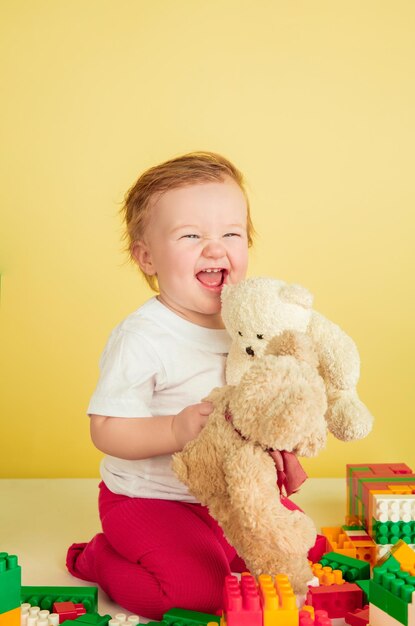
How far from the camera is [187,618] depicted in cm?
116

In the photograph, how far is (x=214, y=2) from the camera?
1991 mm

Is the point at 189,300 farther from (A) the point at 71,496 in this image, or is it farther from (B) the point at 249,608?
(A) the point at 71,496

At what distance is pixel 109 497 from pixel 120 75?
102 cm

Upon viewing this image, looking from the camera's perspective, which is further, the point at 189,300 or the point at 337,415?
the point at 189,300

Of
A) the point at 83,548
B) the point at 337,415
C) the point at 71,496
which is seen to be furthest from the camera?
the point at 71,496

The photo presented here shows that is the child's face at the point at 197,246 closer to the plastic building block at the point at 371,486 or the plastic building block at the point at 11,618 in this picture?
the plastic building block at the point at 371,486

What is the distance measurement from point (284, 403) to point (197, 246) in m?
0.41

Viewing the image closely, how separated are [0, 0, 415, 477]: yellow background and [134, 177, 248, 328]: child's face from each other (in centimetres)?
65

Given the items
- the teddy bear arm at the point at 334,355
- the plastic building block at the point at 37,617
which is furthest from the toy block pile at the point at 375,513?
the plastic building block at the point at 37,617

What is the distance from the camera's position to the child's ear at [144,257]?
1.42 metres

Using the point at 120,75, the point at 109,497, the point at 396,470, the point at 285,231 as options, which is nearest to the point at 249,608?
the point at 109,497

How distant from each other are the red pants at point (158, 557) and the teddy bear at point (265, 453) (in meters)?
0.16

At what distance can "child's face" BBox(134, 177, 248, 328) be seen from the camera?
4.43 ft

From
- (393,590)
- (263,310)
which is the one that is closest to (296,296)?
(263,310)
